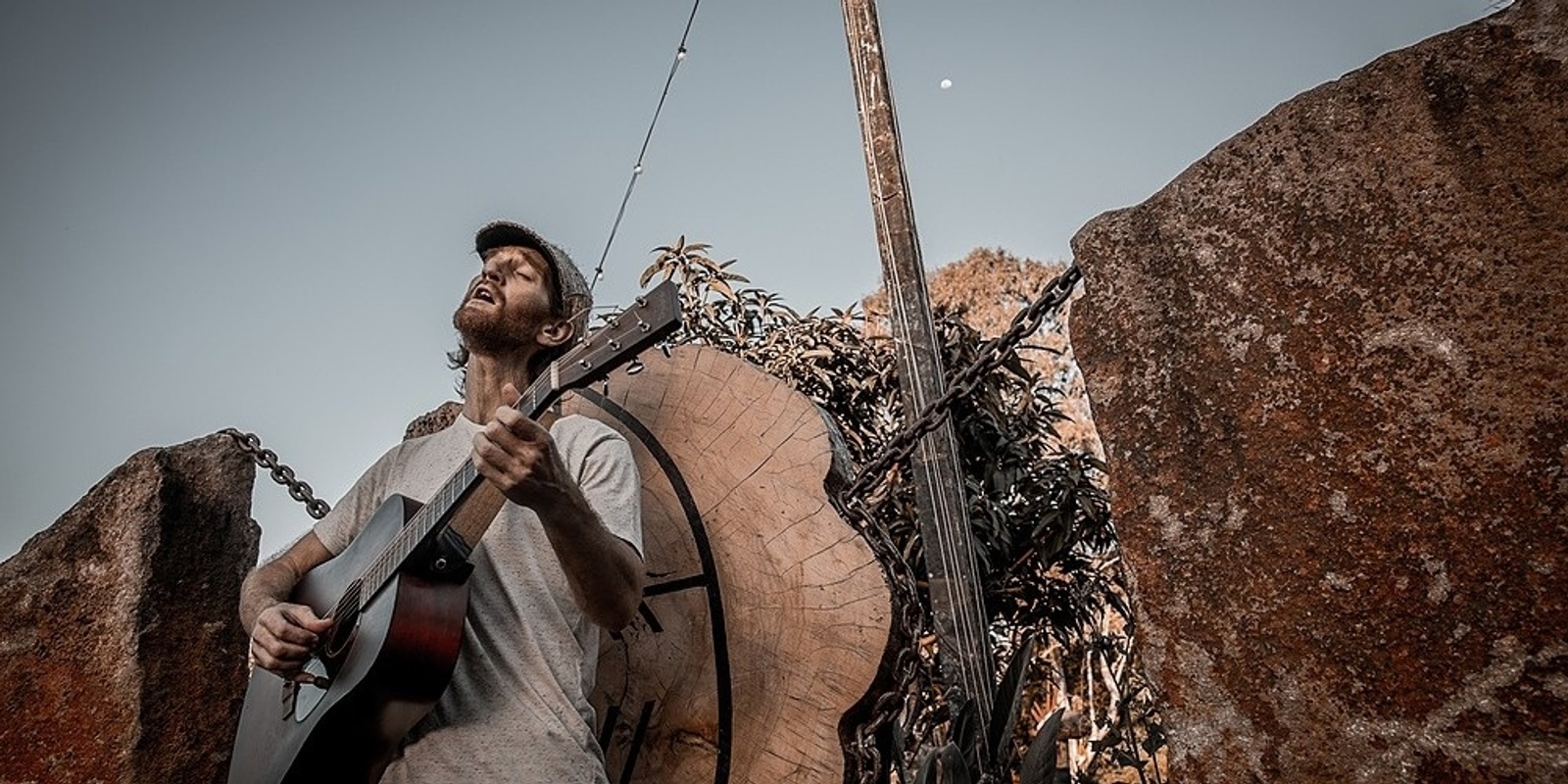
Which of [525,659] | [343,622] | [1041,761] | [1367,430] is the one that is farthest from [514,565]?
[1367,430]

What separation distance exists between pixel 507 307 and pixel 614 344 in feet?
1.92

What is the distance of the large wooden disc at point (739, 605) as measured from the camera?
5.75 ft

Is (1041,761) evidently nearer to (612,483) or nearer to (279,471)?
(612,483)

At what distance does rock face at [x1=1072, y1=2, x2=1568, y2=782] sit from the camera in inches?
38.7

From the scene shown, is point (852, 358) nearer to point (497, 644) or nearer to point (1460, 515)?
point (497, 644)

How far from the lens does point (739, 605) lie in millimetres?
1886

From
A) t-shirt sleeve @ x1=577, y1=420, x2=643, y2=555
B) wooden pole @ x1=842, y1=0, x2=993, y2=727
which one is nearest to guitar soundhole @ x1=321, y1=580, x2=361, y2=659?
t-shirt sleeve @ x1=577, y1=420, x2=643, y2=555

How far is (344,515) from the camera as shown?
1891mm

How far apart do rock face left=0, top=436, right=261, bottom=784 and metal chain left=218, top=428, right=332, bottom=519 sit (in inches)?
4.2

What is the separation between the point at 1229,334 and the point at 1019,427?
2033 mm

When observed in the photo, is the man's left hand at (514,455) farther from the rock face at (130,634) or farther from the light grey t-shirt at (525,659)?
the rock face at (130,634)

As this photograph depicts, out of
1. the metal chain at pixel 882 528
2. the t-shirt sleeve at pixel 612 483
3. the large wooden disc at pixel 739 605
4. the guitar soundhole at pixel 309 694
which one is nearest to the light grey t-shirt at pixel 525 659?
the t-shirt sleeve at pixel 612 483

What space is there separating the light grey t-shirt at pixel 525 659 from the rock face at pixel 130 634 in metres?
0.76

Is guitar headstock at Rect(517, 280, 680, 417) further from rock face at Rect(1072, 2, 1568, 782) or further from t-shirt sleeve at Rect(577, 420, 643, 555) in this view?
rock face at Rect(1072, 2, 1568, 782)
